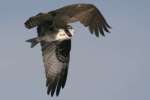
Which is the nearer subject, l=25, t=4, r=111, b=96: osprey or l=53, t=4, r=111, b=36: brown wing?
l=25, t=4, r=111, b=96: osprey

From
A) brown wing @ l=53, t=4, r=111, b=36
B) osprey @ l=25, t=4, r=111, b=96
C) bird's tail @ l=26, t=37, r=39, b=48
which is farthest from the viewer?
brown wing @ l=53, t=4, r=111, b=36

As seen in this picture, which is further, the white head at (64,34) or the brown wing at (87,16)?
the brown wing at (87,16)

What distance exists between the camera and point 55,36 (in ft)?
43.5

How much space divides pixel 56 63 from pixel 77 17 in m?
1.57

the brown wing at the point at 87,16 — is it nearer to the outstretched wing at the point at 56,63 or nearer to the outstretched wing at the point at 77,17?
the outstretched wing at the point at 77,17

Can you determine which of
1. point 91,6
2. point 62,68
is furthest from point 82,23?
point 62,68

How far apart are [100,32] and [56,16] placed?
244cm

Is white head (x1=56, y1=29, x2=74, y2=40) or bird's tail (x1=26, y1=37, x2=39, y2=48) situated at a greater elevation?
white head (x1=56, y1=29, x2=74, y2=40)

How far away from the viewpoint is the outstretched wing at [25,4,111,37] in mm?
13785

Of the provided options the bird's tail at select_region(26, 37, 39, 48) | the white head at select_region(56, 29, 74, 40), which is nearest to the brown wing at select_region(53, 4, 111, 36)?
Result: the white head at select_region(56, 29, 74, 40)

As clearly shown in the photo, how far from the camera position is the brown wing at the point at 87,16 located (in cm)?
1460

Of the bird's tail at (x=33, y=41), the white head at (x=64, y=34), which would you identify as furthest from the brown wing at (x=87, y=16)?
the bird's tail at (x=33, y=41)

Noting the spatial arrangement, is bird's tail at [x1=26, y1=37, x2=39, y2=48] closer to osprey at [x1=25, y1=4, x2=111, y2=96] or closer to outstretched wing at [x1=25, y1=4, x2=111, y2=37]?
osprey at [x1=25, y1=4, x2=111, y2=96]

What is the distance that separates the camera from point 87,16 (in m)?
15.9
